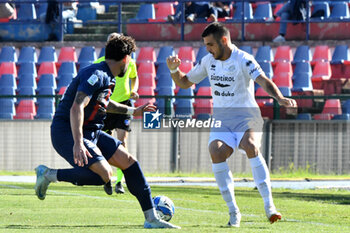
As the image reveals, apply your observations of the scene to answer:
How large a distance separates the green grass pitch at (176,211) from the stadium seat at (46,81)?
21.8 feet

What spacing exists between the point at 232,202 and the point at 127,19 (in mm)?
16062

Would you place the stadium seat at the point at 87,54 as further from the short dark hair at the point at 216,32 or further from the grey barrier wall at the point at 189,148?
the short dark hair at the point at 216,32

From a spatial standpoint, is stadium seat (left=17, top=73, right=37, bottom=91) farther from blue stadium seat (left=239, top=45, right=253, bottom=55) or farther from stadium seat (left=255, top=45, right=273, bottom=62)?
stadium seat (left=255, top=45, right=273, bottom=62)

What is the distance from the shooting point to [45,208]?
32.8 ft

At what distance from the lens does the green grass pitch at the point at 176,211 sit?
26.7ft

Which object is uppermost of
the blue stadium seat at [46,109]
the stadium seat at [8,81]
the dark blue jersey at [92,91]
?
the dark blue jersey at [92,91]

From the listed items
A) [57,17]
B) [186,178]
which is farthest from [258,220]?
[57,17]

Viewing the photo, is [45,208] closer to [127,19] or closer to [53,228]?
[53,228]

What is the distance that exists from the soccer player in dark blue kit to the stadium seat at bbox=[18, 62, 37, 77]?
13473 mm

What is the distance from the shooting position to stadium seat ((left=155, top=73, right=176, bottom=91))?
65.2 ft

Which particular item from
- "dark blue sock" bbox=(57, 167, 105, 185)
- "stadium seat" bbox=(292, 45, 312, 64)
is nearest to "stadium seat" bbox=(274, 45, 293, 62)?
"stadium seat" bbox=(292, 45, 312, 64)

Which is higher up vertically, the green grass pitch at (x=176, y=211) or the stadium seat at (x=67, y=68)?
the stadium seat at (x=67, y=68)

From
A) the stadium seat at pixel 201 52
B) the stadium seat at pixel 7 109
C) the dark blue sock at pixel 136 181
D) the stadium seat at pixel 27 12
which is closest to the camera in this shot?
the dark blue sock at pixel 136 181

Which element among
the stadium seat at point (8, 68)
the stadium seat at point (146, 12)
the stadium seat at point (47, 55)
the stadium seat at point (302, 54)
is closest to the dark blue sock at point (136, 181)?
the stadium seat at point (302, 54)
